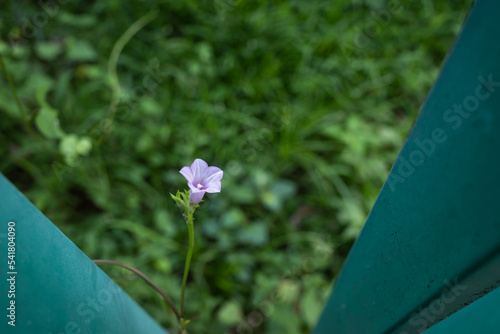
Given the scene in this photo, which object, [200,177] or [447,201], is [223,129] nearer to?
[200,177]

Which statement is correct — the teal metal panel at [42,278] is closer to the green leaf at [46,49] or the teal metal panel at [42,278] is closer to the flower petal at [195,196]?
the flower petal at [195,196]

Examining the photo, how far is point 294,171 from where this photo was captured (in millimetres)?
1619

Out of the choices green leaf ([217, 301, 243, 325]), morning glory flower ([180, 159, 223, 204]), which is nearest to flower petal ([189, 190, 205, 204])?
morning glory flower ([180, 159, 223, 204])

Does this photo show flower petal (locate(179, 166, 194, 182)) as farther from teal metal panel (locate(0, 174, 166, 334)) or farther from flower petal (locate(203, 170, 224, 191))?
teal metal panel (locate(0, 174, 166, 334))

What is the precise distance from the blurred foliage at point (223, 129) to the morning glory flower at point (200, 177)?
27.6 inches

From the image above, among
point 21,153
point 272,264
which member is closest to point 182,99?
point 21,153

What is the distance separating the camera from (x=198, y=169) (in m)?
0.55

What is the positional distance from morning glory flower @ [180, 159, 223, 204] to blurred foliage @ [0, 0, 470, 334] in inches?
27.6

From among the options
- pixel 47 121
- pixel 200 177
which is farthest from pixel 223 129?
pixel 200 177

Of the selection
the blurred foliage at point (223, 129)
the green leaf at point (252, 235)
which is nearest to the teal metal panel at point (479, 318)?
the blurred foliage at point (223, 129)

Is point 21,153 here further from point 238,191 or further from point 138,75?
point 238,191

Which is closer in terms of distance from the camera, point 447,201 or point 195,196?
point 447,201

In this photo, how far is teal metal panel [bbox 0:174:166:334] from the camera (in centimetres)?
35

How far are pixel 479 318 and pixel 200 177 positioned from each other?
49 cm
